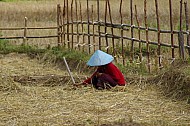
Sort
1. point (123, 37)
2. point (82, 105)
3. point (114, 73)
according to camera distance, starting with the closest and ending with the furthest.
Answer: point (82, 105)
point (114, 73)
point (123, 37)

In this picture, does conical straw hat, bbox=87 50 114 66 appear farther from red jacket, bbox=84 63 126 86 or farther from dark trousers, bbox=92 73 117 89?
dark trousers, bbox=92 73 117 89

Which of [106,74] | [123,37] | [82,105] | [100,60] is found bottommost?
[82,105]

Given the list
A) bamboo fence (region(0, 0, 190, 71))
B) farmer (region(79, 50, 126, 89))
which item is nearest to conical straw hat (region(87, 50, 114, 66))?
farmer (region(79, 50, 126, 89))

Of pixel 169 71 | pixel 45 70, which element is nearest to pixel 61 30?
pixel 45 70

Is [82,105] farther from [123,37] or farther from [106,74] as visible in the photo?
[123,37]

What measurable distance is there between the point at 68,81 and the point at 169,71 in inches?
85.0

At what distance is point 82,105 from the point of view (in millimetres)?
7301

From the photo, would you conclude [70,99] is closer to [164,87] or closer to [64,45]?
[164,87]

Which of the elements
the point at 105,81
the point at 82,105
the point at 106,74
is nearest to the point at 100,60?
the point at 106,74

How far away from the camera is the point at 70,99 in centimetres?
779

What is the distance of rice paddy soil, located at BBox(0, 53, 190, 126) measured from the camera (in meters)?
6.28

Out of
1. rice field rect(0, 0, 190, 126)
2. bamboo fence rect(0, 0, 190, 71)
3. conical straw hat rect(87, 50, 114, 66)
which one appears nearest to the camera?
rice field rect(0, 0, 190, 126)

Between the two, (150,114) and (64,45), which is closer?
(150,114)

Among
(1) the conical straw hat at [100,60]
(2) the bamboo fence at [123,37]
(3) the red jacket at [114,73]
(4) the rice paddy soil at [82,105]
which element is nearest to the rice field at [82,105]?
(4) the rice paddy soil at [82,105]
